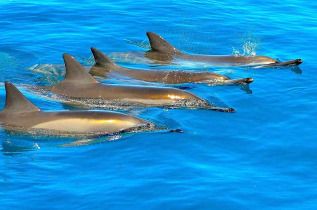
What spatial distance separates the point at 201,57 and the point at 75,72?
17.1 ft

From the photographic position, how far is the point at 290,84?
17.1m

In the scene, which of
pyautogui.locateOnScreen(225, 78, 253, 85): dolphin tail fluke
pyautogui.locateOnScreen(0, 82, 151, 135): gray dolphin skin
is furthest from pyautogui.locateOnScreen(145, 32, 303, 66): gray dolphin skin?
pyautogui.locateOnScreen(0, 82, 151, 135): gray dolphin skin

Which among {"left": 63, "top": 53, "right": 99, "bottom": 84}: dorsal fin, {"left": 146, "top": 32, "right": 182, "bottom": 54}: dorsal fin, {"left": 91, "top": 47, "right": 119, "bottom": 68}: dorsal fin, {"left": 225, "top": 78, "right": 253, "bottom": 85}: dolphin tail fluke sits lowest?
{"left": 63, "top": 53, "right": 99, "bottom": 84}: dorsal fin

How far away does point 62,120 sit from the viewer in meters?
13.4

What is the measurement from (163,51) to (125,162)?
9130 mm

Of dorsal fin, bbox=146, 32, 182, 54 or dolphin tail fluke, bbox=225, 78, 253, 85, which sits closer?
dolphin tail fluke, bbox=225, 78, 253, 85

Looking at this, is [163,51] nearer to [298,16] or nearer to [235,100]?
[235,100]

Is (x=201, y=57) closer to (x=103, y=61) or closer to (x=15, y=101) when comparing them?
(x=103, y=61)

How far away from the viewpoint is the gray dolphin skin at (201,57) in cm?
1931

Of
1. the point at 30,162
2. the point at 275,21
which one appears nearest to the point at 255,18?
the point at 275,21

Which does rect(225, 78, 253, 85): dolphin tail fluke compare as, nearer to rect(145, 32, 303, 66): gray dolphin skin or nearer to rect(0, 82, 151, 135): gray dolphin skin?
rect(145, 32, 303, 66): gray dolphin skin

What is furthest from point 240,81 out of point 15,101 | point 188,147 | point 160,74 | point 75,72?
point 15,101

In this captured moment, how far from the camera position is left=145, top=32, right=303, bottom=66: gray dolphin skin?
19.3 meters

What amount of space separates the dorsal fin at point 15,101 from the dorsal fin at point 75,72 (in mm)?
2250
